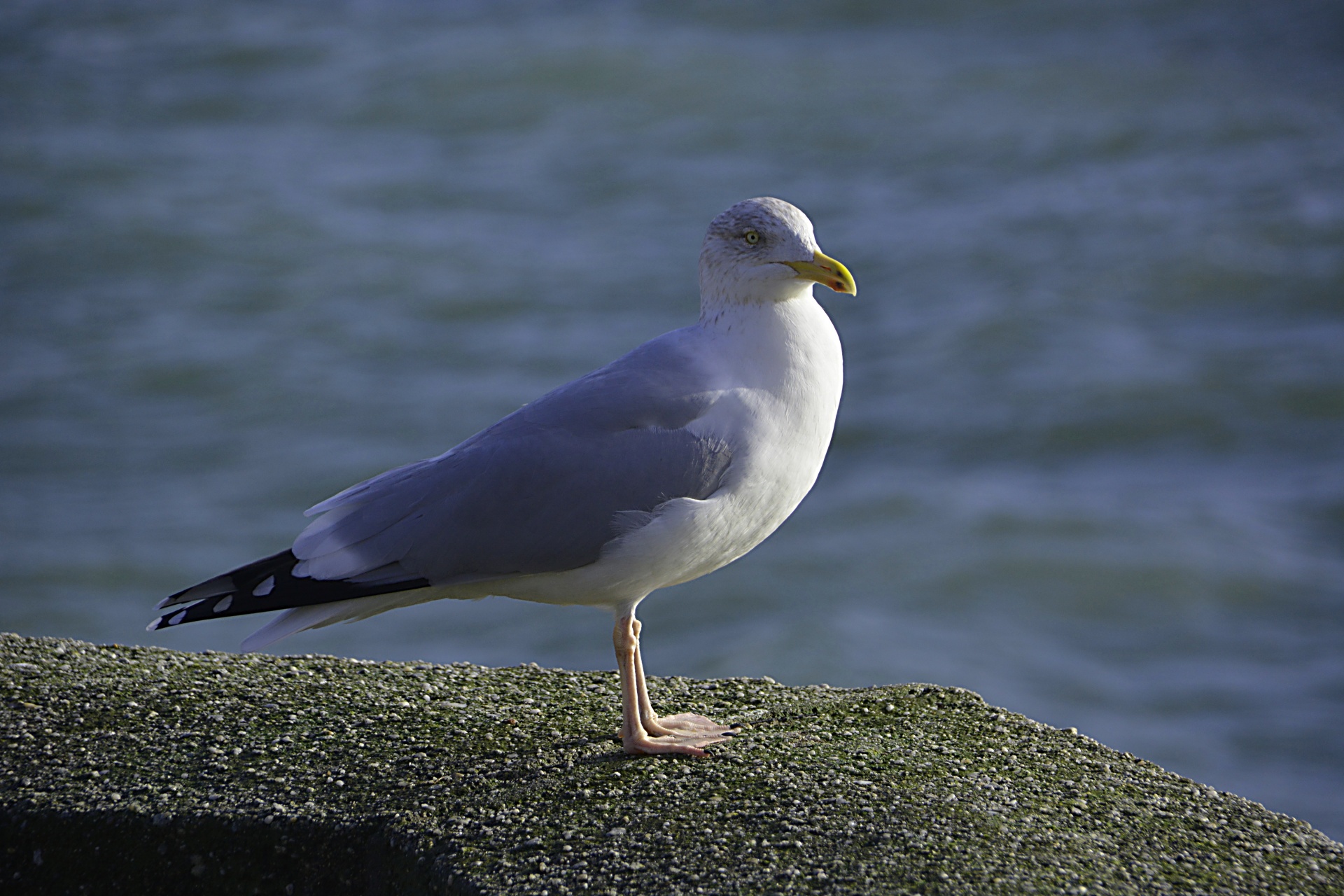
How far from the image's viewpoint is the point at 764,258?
446 cm

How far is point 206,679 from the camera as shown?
4898 mm

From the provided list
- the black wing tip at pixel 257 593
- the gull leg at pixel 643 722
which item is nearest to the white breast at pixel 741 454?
the gull leg at pixel 643 722

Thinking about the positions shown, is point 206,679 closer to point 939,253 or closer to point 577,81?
point 939,253

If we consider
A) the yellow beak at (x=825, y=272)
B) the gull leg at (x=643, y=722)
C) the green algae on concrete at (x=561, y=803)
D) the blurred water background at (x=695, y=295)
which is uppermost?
the blurred water background at (x=695, y=295)

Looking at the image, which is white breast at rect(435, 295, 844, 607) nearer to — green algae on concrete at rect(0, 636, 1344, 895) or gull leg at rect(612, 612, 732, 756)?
gull leg at rect(612, 612, 732, 756)

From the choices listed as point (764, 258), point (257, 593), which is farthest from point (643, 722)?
point (764, 258)

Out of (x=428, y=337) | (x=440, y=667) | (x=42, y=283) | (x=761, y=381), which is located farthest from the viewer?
(x=42, y=283)

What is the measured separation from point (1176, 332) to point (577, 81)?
31.3ft

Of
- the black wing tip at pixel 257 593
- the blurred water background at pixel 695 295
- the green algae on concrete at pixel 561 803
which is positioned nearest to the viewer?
the green algae on concrete at pixel 561 803

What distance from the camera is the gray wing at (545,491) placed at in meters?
4.25

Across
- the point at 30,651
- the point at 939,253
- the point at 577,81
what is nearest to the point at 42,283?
the point at 577,81

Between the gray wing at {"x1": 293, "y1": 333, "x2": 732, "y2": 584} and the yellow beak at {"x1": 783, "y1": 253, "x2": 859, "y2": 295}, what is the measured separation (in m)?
0.46

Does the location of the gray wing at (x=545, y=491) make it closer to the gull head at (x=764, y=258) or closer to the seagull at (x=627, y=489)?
the seagull at (x=627, y=489)

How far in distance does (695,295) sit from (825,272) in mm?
11461
